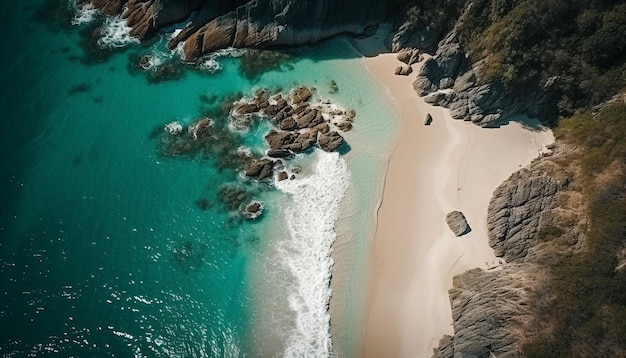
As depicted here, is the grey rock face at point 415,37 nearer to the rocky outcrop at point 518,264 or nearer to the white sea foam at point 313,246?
the white sea foam at point 313,246

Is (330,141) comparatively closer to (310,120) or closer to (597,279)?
(310,120)

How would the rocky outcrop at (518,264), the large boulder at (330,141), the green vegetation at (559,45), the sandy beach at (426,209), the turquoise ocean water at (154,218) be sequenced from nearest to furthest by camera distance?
the rocky outcrop at (518,264) → the turquoise ocean water at (154,218) → the sandy beach at (426,209) → the green vegetation at (559,45) → the large boulder at (330,141)

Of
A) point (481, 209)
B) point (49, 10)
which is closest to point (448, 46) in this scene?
point (481, 209)

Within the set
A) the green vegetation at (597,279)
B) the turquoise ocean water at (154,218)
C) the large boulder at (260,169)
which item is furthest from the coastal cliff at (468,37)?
the large boulder at (260,169)

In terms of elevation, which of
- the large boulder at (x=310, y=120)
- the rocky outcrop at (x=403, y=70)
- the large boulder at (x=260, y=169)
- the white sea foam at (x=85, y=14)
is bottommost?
the large boulder at (x=260, y=169)

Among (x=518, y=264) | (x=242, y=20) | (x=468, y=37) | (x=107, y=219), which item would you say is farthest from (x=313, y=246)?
(x=468, y=37)

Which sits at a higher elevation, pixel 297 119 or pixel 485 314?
pixel 297 119
